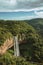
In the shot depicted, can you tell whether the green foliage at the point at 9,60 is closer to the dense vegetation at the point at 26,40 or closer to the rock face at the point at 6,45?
the rock face at the point at 6,45

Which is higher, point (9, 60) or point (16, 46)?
point (16, 46)

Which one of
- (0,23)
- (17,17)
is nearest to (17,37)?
(0,23)

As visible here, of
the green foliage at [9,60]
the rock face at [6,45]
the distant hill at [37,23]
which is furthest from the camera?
the distant hill at [37,23]

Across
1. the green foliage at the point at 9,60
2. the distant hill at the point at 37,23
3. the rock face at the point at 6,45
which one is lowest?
the green foliage at the point at 9,60

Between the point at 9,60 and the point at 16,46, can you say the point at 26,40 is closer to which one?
the point at 16,46

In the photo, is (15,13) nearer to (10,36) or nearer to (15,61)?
(10,36)

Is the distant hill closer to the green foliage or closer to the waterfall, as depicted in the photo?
the waterfall

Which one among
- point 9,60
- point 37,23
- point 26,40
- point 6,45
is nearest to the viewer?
point 9,60

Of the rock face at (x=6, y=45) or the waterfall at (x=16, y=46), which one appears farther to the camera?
the waterfall at (x=16, y=46)

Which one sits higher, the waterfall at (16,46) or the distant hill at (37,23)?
the distant hill at (37,23)

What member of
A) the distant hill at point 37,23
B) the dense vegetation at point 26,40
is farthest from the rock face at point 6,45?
the distant hill at point 37,23

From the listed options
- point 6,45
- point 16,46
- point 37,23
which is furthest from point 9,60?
point 37,23
